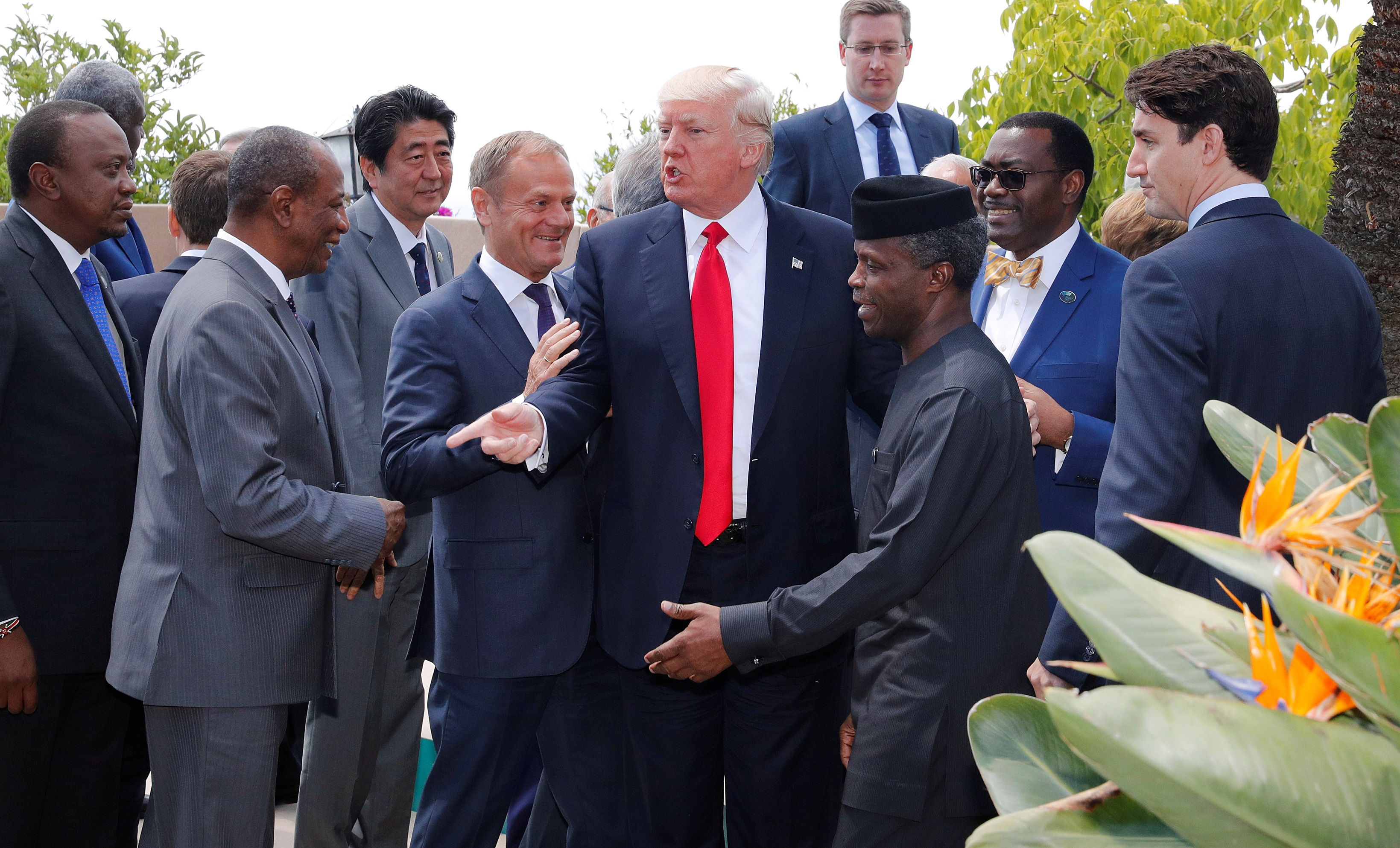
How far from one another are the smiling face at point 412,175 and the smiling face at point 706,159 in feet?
5.03

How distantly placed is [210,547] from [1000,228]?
230 cm

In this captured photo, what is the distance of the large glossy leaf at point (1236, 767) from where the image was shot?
487 mm

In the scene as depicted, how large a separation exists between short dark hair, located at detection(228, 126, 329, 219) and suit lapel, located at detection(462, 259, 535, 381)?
49cm

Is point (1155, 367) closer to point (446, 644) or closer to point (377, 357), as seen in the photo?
point (446, 644)

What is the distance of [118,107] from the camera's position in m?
4.79

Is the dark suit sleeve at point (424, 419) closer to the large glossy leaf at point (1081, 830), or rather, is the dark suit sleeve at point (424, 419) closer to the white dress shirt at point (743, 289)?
the white dress shirt at point (743, 289)

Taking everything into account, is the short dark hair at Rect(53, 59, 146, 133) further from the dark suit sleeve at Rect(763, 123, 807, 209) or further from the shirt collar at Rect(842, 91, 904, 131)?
the shirt collar at Rect(842, 91, 904, 131)

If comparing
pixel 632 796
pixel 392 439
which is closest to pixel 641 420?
pixel 392 439

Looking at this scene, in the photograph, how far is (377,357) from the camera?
3.90 m

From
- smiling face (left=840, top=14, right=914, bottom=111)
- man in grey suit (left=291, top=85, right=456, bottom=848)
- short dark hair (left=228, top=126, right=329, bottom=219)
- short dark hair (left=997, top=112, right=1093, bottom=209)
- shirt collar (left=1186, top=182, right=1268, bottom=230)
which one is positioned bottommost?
man in grey suit (left=291, top=85, right=456, bottom=848)

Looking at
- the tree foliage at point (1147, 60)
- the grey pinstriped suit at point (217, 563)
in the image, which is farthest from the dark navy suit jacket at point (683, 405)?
the tree foliage at point (1147, 60)

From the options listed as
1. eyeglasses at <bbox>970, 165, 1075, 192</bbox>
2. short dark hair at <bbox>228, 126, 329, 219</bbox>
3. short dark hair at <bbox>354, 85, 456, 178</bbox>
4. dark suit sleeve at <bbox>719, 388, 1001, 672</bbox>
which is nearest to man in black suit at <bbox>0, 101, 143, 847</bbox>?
short dark hair at <bbox>228, 126, 329, 219</bbox>

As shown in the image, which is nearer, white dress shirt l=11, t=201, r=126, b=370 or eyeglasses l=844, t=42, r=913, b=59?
white dress shirt l=11, t=201, r=126, b=370

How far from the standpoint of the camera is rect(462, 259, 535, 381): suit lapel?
302 centimetres
